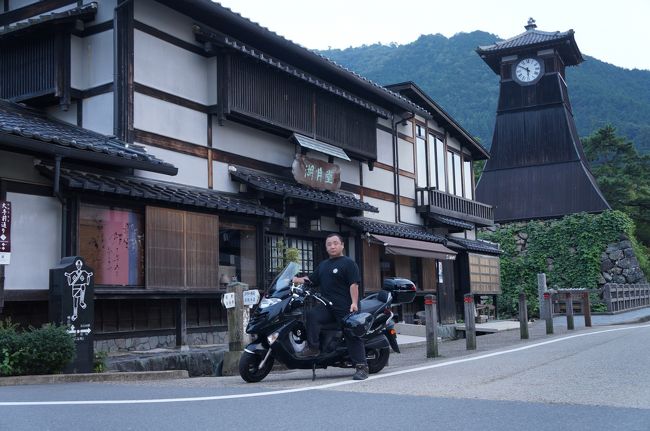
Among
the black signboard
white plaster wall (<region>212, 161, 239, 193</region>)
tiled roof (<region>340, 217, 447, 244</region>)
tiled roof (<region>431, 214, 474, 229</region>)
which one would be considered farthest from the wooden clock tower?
the black signboard

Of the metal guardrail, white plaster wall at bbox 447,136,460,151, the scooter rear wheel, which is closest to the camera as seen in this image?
the scooter rear wheel

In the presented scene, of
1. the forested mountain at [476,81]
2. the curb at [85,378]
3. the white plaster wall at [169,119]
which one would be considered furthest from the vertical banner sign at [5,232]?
the forested mountain at [476,81]

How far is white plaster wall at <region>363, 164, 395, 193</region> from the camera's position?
20.8 metres

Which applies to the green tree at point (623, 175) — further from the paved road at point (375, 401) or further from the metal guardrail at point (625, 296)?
the paved road at point (375, 401)

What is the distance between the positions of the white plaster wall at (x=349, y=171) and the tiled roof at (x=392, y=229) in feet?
3.68

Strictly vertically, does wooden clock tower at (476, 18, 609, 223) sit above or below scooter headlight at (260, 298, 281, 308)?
above

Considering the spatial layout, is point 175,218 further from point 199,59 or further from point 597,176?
point 597,176

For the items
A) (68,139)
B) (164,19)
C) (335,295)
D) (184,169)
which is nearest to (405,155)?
(184,169)

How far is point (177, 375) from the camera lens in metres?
10.3

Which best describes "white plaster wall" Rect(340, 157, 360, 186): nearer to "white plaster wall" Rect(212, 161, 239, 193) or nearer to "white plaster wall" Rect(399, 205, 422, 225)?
"white plaster wall" Rect(399, 205, 422, 225)

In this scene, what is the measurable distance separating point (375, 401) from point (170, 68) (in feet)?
30.9

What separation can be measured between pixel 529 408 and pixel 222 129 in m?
10.5

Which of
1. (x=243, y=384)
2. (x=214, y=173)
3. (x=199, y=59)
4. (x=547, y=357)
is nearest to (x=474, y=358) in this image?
(x=547, y=357)

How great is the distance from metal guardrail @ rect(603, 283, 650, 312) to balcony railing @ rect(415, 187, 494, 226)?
19.6ft
